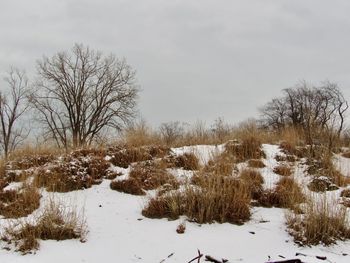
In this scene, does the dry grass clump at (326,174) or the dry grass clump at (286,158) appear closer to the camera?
the dry grass clump at (326,174)

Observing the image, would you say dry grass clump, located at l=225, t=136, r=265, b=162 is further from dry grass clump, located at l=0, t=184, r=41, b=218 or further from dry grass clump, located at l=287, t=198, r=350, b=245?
dry grass clump, located at l=0, t=184, r=41, b=218

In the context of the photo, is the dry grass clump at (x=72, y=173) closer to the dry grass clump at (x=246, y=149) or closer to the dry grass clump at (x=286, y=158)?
the dry grass clump at (x=246, y=149)

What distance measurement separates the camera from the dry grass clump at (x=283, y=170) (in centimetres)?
788

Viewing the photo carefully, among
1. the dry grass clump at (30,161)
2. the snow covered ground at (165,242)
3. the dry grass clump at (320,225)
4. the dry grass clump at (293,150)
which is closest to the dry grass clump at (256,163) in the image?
the dry grass clump at (293,150)

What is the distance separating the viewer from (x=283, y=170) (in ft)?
26.5

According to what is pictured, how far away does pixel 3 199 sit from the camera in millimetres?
6734

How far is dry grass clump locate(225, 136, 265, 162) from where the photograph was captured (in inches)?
356

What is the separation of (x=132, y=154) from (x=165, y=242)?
341cm

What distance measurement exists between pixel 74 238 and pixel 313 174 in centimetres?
469

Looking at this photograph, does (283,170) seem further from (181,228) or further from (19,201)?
(19,201)

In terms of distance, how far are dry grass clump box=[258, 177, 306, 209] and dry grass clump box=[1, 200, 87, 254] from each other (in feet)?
9.77

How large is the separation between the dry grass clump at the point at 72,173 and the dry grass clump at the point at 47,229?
1.18 meters

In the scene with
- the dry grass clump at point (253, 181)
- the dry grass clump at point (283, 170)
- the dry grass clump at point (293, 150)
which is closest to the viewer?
the dry grass clump at point (253, 181)

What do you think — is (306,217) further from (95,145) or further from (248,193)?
(95,145)
